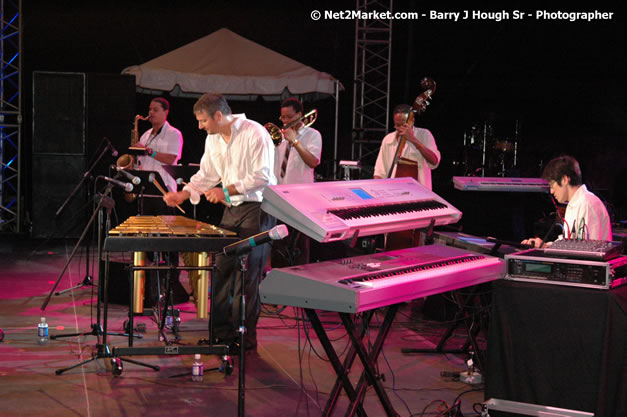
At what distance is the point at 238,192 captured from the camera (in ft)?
15.6

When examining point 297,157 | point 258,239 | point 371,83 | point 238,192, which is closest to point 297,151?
point 297,157

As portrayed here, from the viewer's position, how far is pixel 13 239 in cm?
1129

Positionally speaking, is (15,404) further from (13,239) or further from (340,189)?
(13,239)

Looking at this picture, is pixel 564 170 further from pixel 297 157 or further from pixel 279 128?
pixel 279 128

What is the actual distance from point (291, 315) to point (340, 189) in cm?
309

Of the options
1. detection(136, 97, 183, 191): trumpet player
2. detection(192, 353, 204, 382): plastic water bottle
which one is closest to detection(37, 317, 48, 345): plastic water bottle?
detection(192, 353, 204, 382): plastic water bottle

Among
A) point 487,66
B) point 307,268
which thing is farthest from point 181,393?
point 487,66

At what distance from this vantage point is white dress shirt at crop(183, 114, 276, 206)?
4844 mm

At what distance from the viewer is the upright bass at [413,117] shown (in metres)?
5.71

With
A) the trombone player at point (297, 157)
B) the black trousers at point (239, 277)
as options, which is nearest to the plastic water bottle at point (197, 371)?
the black trousers at point (239, 277)

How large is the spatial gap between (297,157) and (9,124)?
20.7ft

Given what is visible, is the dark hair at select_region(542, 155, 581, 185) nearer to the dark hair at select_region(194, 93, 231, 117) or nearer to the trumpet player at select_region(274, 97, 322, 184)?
the dark hair at select_region(194, 93, 231, 117)

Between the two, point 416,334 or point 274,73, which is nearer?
point 416,334

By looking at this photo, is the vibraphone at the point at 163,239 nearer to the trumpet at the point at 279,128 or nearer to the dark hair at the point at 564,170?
the dark hair at the point at 564,170
